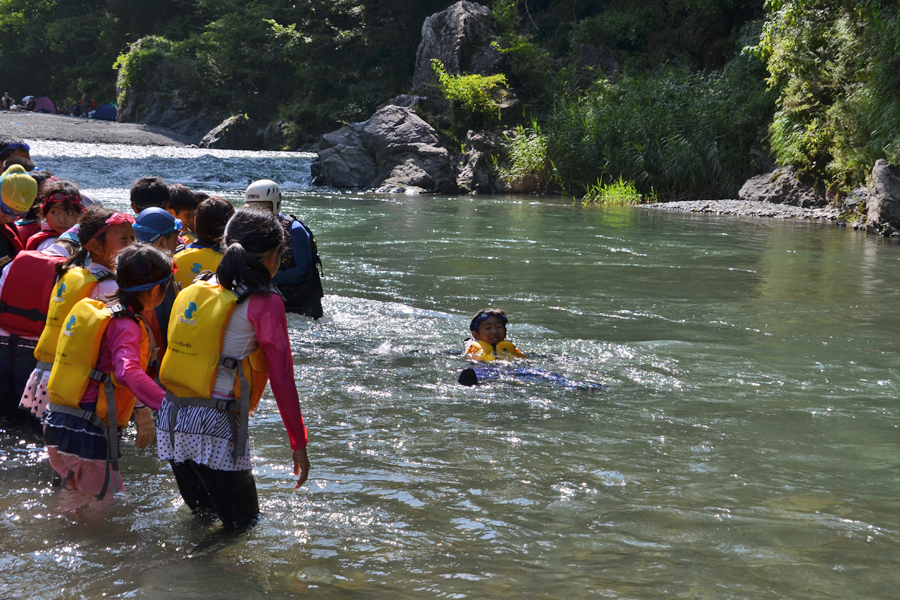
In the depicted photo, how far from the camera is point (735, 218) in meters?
19.1

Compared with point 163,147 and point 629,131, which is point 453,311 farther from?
point 163,147

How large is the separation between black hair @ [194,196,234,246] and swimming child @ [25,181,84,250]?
727 millimetres

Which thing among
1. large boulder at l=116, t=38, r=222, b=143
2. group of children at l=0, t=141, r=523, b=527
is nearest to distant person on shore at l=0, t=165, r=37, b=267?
group of children at l=0, t=141, r=523, b=527

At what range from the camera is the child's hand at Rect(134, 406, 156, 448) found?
3.67 m

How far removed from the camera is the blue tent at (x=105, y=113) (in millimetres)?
45594

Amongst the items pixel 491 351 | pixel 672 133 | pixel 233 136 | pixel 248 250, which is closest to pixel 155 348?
pixel 248 250

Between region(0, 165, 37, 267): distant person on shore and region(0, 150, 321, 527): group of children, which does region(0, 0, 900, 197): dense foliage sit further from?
region(0, 150, 321, 527): group of children

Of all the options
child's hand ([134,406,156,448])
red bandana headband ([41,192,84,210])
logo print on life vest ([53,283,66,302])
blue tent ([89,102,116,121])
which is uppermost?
blue tent ([89,102,116,121])

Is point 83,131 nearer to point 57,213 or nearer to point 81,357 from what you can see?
point 57,213

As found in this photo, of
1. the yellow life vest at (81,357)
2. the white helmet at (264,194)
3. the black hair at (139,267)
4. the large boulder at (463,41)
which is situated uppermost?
the large boulder at (463,41)

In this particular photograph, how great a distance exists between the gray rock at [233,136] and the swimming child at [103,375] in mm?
32923

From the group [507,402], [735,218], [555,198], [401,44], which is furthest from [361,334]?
[401,44]

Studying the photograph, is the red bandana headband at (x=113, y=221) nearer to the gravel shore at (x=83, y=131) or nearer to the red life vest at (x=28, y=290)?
the red life vest at (x=28, y=290)

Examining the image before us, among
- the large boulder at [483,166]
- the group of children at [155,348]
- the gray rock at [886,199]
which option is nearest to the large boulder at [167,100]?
the large boulder at [483,166]
